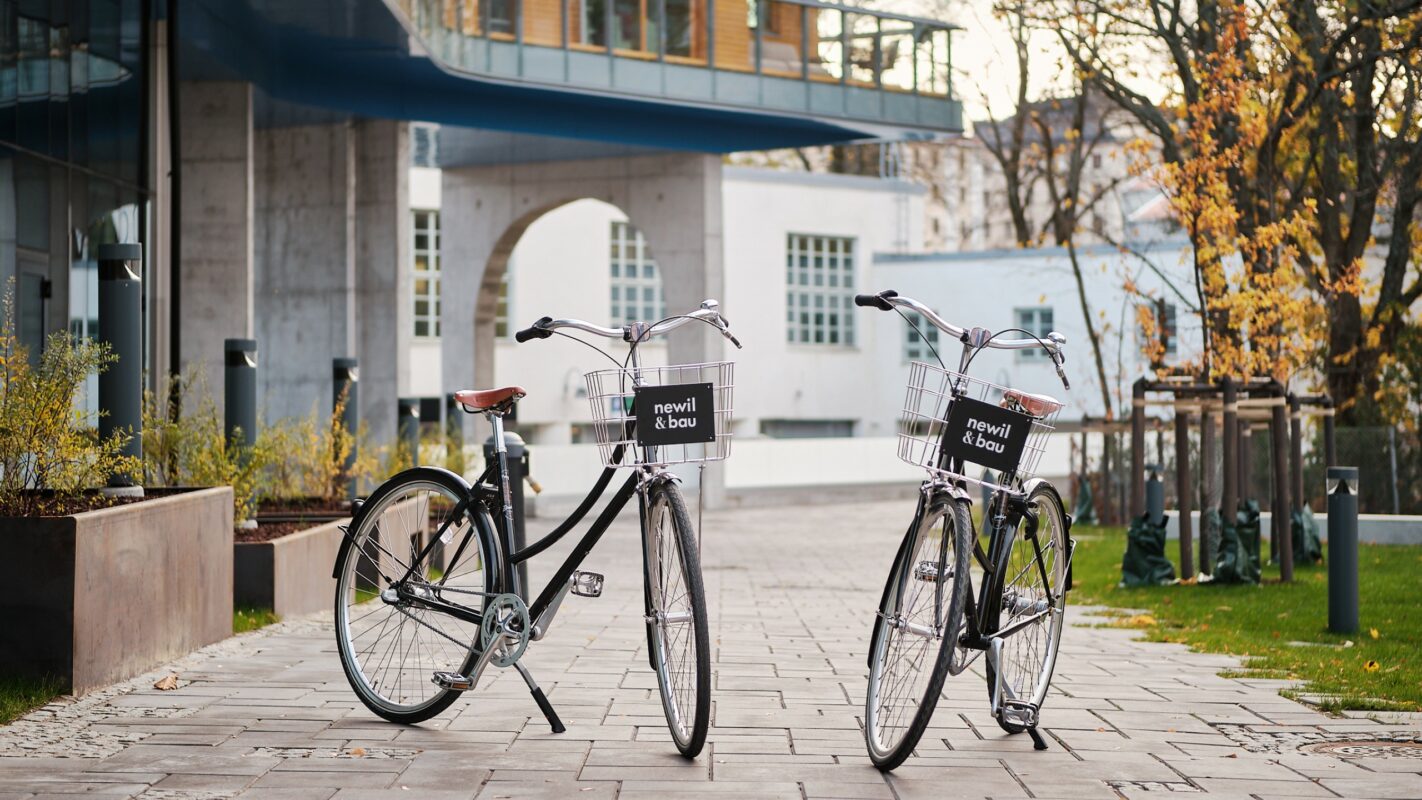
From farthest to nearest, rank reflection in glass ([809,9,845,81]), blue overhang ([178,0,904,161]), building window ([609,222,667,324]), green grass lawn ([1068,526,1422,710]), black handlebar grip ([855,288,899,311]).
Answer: building window ([609,222,667,324]) → reflection in glass ([809,9,845,81]) → blue overhang ([178,0,904,161]) → green grass lawn ([1068,526,1422,710]) → black handlebar grip ([855,288,899,311])

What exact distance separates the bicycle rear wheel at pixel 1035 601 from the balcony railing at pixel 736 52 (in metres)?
17.3

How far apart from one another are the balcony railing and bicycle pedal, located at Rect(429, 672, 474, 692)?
1722 centimetres

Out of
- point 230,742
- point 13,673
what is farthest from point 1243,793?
point 13,673

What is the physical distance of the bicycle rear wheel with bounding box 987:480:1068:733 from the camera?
5730 millimetres

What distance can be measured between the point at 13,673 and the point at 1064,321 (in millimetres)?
38881

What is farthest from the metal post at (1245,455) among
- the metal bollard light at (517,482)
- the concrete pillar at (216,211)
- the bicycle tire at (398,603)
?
the concrete pillar at (216,211)

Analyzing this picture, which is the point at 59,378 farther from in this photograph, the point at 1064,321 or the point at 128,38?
the point at 1064,321

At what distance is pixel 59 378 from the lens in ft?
22.5

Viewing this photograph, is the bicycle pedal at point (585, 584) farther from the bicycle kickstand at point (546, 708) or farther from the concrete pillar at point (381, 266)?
the concrete pillar at point (381, 266)

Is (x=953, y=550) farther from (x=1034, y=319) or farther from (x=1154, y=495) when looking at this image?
(x=1034, y=319)

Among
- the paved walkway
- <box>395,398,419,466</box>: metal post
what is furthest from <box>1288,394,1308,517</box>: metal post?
<box>395,398,419,466</box>: metal post

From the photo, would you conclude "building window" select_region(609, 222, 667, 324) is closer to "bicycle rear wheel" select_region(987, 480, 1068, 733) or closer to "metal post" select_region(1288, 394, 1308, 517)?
"metal post" select_region(1288, 394, 1308, 517)

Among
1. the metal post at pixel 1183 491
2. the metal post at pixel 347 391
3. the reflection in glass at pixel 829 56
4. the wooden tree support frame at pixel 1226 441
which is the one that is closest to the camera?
the wooden tree support frame at pixel 1226 441

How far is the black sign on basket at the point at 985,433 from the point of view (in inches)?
208
